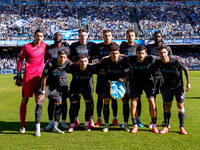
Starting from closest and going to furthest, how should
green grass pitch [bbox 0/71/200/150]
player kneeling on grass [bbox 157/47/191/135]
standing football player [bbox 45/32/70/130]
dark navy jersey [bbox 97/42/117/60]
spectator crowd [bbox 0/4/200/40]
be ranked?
green grass pitch [bbox 0/71/200/150]
player kneeling on grass [bbox 157/47/191/135]
standing football player [bbox 45/32/70/130]
dark navy jersey [bbox 97/42/117/60]
spectator crowd [bbox 0/4/200/40]

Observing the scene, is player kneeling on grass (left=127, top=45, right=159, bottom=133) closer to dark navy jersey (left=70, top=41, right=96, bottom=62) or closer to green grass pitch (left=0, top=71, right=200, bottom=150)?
green grass pitch (left=0, top=71, right=200, bottom=150)

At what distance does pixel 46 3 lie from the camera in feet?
154

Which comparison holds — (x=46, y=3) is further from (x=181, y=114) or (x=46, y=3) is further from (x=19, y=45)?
(x=181, y=114)

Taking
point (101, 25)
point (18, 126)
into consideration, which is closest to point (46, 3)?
point (101, 25)

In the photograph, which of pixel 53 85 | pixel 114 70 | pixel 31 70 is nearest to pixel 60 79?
pixel 53 85

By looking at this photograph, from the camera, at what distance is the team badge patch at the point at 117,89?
5684mm

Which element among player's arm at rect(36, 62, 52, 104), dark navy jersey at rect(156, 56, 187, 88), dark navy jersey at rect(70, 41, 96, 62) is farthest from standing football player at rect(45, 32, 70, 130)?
dark navy jersey at rect(156, 56, 187, 88)

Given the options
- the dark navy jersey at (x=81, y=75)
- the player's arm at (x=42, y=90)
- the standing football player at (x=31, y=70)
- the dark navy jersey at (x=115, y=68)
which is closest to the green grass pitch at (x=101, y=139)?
the standing football player at (x=31, y=70)

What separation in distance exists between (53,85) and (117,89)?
171cm

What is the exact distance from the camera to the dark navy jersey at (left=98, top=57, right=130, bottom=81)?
18.8 ft

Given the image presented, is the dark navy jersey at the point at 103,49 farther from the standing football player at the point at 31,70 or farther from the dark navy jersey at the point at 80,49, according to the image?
the standing football player at the point at 31,70

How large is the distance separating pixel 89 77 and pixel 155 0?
50338 millimetres

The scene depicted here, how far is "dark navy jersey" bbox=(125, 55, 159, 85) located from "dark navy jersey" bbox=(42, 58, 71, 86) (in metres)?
1.70

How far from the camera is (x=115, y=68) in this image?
5.77 m
